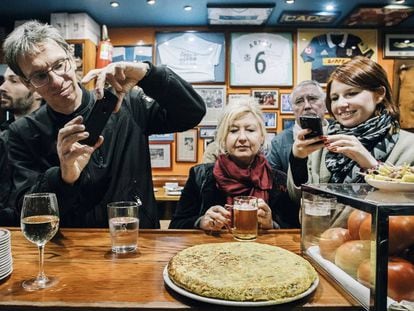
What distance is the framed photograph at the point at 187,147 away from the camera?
446cm

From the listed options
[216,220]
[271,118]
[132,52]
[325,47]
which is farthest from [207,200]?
[325,47]

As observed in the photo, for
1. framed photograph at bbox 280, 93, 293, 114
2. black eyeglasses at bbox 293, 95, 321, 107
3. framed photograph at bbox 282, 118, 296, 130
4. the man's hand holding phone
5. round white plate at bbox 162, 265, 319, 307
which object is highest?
framed photograph at bbox 280, 93, 293, 114

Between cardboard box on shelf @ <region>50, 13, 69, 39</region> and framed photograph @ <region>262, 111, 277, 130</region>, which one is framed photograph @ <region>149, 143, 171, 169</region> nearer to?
framed photograph @ <region>262, 111, 277, 130</region>

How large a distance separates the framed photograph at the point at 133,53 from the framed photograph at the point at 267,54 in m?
1.05

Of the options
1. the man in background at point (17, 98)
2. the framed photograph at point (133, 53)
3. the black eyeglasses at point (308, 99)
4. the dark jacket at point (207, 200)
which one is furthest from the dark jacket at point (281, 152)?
the framed photograph at point (133, 53)

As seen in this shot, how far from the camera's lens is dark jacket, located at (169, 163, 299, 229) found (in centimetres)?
174

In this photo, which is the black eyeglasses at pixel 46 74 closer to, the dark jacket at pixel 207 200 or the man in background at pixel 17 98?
the dark jacket at pixel 207 200

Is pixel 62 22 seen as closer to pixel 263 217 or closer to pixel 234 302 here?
pixel 263 217

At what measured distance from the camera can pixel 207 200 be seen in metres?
1.81

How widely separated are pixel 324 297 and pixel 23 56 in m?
1.40

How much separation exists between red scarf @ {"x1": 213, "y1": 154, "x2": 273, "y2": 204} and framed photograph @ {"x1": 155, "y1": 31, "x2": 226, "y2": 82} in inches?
106

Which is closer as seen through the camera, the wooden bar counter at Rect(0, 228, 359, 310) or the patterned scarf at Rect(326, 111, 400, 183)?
the wooden bar counter at Rect(0, 228, 359, 310)

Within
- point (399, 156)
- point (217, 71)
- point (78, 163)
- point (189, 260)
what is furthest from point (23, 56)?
point (217, 71)

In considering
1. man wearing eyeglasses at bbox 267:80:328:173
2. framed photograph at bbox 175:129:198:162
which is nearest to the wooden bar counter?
man wearing eyeglasses at bbox 267:80:328:173
